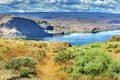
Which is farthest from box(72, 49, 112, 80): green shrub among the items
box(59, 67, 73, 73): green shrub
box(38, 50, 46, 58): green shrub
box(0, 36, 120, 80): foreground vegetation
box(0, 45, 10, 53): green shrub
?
box(0, 45, 10, 53): green shrub

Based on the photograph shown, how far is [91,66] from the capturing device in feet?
82.3

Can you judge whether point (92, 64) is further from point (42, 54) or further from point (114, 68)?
point (42, 54)

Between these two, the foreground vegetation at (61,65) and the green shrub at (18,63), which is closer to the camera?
the foreground vegetation at (61,65)

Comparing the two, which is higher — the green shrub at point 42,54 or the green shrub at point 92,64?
the green shrub at point 92,64

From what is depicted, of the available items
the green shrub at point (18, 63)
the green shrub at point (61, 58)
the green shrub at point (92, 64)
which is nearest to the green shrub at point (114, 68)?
the green shrub at point (92, 64)

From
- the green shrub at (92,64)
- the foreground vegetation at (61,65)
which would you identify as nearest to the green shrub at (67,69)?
the foreground vegetation at (61,65)

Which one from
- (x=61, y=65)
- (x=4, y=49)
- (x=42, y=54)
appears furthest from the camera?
(x=42, y=54)

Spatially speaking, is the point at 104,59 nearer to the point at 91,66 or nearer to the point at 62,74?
the point at 91,66

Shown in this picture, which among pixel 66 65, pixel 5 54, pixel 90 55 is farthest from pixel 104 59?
pixel 5 54

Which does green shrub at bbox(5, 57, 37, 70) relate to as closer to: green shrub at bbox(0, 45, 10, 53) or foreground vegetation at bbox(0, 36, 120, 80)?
foreground vegetation at bbox(0, 36, 120, 80)

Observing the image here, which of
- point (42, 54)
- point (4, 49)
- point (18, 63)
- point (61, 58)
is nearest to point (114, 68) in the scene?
point (18, 63)

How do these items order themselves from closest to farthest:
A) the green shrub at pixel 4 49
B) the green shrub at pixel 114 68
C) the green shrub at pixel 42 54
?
the green shrub at pixel 114 68 → the green shrub at pixel 4 49 → the green shrub at pixel 42 54

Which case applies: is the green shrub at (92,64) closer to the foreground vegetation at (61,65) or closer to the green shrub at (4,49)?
the foreground vegetation at (61,65)

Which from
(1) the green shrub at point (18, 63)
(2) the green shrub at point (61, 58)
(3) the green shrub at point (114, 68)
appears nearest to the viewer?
(3) the green shrub at point (114, 68)
